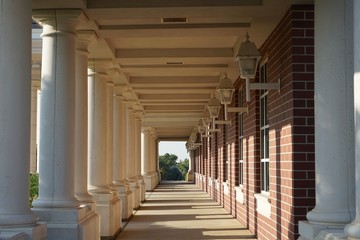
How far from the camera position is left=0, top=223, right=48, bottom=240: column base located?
5730mm

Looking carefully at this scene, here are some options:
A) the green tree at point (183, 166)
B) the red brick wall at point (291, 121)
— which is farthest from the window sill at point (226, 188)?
the green tree at point (183, 166)

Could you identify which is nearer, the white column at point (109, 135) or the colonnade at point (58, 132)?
the colonnade at point (58, 132)

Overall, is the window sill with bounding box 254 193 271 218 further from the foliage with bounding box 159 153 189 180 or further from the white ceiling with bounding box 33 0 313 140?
the foliage with bounding box 159 153 189 180

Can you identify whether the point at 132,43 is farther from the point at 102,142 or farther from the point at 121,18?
the point at 121,18

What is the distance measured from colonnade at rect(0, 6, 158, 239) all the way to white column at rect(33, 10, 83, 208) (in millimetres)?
13

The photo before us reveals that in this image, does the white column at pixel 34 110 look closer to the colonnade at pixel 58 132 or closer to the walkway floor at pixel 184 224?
the walkway floor at pixel 184 224

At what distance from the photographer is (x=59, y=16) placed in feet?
28.6

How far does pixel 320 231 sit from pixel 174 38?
6234mm

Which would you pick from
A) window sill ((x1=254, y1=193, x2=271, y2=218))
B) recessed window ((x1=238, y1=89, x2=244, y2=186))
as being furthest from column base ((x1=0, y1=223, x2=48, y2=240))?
recessed window ((x1=238, y1=89, x2=244, y2=186))

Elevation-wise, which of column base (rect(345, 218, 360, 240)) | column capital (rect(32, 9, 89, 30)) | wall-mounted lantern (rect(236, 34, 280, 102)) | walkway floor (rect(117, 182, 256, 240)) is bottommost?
walkway floor (rect(117, 182, 256, 240))

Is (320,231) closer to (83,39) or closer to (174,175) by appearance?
(83,39)

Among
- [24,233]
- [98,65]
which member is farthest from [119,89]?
[24,233]

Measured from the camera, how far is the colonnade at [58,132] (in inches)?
243

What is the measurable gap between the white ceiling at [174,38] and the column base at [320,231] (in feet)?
10.1
